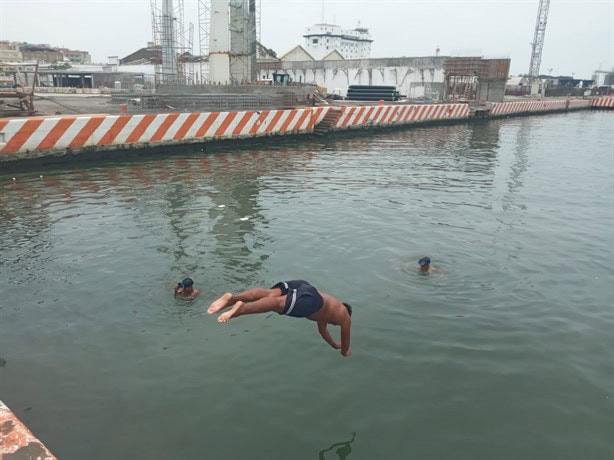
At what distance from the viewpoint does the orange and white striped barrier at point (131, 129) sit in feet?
55.5

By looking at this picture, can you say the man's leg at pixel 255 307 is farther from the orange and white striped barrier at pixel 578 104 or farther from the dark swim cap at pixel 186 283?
the orange and white striped barrier at pixel 578 104

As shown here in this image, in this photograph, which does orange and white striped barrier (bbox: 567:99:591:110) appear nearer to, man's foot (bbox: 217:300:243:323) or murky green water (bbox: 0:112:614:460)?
murky green water (bbox: 0:112:614:460)

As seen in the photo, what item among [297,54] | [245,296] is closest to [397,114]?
[245,296]

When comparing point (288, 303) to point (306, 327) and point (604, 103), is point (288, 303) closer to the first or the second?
point (306, 327)

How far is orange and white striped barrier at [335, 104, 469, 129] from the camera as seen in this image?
30.5m

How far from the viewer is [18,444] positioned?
11.6 ft

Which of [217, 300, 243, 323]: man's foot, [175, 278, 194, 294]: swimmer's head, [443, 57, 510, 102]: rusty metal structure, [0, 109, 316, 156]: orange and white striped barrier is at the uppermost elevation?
[443, 57, 510, 102]: rusty metal structure

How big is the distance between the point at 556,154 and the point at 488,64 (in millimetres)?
31789

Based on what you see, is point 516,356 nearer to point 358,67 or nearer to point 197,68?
point 197,68

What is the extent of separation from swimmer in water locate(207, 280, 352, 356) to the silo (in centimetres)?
3422

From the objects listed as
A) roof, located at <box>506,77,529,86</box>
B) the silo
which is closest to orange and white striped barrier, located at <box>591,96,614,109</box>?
roof, located at <box>506,77,529,86</box>

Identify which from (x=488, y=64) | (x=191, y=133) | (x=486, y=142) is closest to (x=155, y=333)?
(x=191, y=133)

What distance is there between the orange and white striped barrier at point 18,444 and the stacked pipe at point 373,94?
51.3 metres

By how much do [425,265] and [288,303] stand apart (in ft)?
15.4
